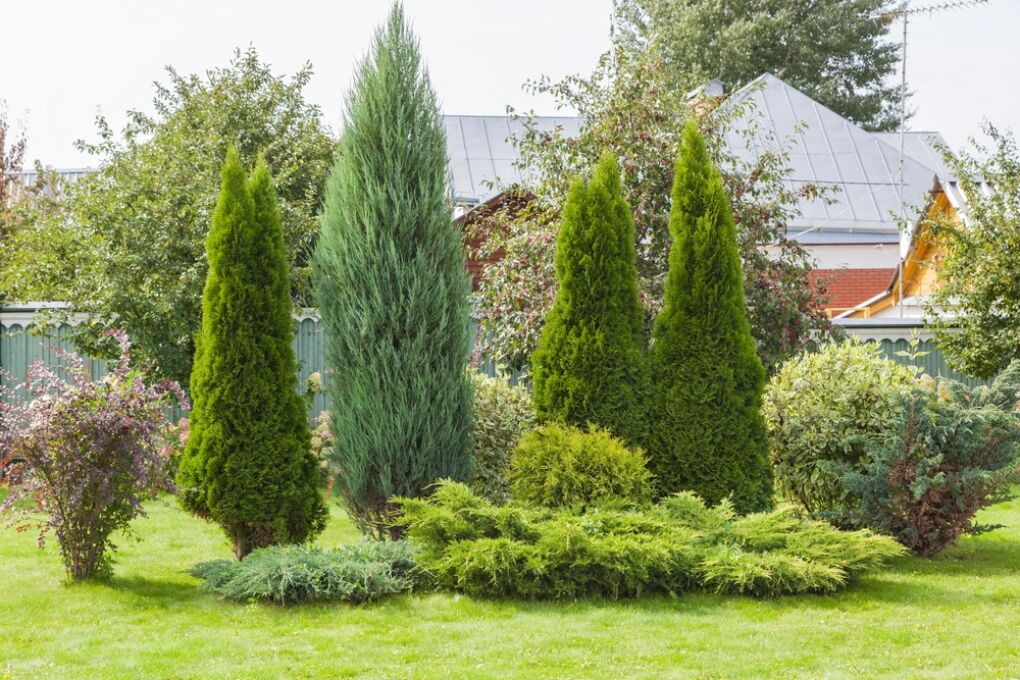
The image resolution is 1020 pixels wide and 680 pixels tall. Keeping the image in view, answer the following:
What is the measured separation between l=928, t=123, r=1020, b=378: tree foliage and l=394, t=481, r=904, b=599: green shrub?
6006 mm

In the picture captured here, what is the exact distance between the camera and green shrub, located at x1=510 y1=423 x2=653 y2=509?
8.16 meters

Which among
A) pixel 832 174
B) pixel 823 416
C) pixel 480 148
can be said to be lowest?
pixel 823 416

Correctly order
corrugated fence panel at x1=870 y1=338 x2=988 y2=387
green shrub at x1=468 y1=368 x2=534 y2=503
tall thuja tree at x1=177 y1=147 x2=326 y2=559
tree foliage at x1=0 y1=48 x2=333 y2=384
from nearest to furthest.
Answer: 1. tall thuja tree at x1=177 y1=147 x2=326 y2=559
2. green shrub at x1=468 y1=368 x2=534 y2=503
3. tree foliage at x1=0 y1=48 x2=333 y2=384
4. corrugated fence panel at x1=870 y1=338 x2=988 y2=387

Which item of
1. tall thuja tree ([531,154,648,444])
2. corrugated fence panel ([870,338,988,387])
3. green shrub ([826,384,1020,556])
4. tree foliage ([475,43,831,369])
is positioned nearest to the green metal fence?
corrugated fence panel ([870,338,988,387])

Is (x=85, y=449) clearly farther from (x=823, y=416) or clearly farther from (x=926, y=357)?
(x=926, y=357)

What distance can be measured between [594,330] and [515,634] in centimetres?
304

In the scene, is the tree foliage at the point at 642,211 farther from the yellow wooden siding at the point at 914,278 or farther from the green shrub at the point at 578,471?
the yellow wooden siding at the point at 914,278

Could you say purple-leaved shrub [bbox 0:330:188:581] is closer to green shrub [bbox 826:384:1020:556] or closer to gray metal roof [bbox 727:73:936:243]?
green shrub [bbox 826:384:1020:556]

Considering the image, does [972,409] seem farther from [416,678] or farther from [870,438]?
[416,678]

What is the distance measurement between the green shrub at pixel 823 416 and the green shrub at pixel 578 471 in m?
1.87

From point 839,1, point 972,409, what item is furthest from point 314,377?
point 839,1

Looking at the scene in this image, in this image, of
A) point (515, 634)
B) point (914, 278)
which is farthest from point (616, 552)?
point (914, 278)

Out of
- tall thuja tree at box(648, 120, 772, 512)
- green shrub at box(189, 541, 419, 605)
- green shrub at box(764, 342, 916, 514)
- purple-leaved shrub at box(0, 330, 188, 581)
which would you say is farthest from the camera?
green shrub at box(764, 342, 916, 514)

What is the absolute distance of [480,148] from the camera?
86.2 feet
